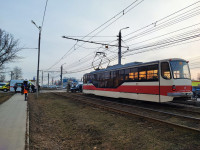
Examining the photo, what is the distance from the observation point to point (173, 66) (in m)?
10.8

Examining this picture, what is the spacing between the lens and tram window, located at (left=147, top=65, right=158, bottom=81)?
11.3 meters

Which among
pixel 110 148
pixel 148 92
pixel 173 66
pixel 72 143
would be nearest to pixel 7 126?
pixel 72 143

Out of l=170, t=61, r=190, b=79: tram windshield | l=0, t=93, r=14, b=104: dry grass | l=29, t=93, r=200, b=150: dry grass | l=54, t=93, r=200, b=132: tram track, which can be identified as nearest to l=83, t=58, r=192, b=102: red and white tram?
l=170, t=61, r=190, b=79: tram windshield

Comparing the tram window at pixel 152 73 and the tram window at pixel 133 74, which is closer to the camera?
the tram window at pixel 152 73

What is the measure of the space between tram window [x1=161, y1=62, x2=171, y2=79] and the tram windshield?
1.04 ft

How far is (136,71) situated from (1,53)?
575 inches

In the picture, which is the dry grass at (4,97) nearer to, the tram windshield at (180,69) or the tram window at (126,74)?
the tram window at (126,74)

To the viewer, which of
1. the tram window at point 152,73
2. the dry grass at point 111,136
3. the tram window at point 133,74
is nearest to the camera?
the dry grass at point 111,136

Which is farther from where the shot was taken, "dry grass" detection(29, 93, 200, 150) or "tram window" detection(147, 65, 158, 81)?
"tram window" detection(147, 65, 158, 81)

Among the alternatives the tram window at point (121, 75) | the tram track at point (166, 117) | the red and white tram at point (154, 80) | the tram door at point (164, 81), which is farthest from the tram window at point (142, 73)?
the tram track at point (166, 117)

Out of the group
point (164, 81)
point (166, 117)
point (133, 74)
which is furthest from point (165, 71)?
point (166, 117)

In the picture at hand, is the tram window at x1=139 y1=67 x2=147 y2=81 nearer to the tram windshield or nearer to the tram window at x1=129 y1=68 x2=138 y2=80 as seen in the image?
the tram window at x1=129 y1=68 x2=138 y2=80

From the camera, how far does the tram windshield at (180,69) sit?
35.3 ft

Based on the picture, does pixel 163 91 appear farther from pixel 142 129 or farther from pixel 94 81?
pixel 94 81
